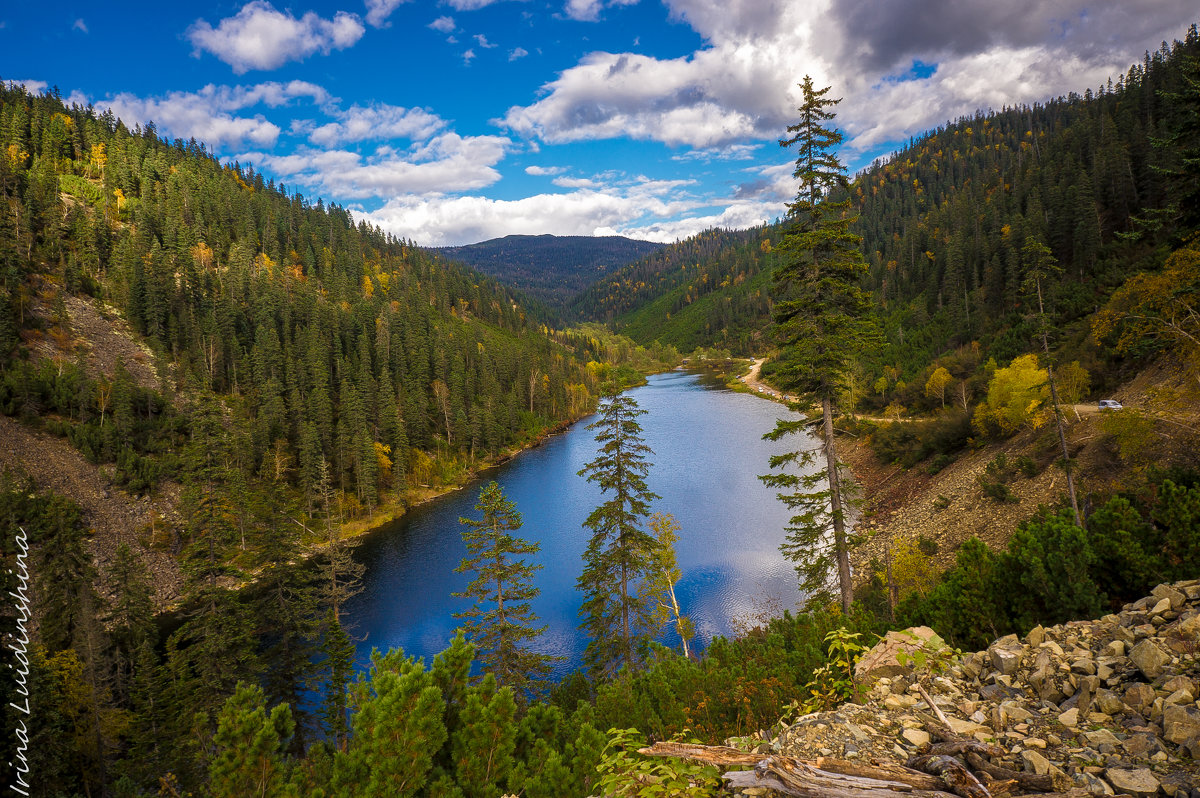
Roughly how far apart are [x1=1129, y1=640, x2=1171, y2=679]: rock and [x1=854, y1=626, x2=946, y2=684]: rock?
1825mm

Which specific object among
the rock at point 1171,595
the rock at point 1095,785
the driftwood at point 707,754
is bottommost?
the driftwood at point 707,754

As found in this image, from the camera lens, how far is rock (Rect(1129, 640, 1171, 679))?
4.29 meters

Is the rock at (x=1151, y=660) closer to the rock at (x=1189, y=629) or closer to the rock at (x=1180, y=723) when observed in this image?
the rock at (x=1189, y=629)

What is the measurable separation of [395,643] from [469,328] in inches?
4091

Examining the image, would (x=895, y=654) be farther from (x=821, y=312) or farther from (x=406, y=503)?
(x=406, y=503)

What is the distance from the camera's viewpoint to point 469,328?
126688mm

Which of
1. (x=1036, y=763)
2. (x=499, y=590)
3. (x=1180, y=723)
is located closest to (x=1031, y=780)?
(x=1036, y=763)

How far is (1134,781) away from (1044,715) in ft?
4.04

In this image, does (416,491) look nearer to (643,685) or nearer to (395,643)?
(395,643)

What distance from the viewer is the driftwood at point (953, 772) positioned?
331cm

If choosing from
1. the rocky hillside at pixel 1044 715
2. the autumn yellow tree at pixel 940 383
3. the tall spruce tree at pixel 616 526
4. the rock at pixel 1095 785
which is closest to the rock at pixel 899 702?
the rocky hillside at pixel 1044 715

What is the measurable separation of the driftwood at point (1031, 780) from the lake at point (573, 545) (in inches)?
1003

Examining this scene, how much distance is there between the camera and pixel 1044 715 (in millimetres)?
4371

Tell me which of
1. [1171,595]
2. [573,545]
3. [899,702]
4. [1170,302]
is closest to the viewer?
[899,702]
